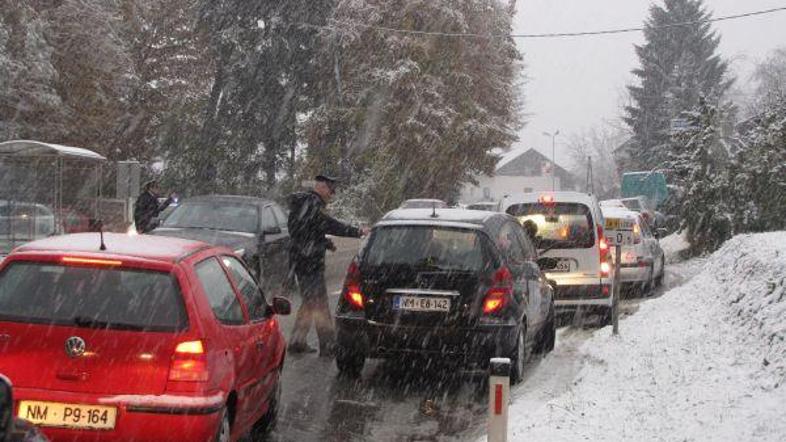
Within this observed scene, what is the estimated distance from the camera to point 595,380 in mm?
7977

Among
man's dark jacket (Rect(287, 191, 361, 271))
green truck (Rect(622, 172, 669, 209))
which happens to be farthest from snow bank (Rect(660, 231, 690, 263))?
green truck (Rect(622, 172, 669, 209))

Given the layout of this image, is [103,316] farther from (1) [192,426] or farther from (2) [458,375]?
(2) [458,375]

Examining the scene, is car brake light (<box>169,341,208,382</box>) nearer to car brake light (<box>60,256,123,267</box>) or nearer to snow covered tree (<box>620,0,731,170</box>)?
car brake light (<box>60,256,123,267</box>)

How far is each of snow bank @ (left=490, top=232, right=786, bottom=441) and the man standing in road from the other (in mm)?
2291

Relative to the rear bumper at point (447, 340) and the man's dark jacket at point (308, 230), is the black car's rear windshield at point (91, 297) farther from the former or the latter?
the man's dark jacket at point (308, 230)

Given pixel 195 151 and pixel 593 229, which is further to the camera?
pixel 195 151

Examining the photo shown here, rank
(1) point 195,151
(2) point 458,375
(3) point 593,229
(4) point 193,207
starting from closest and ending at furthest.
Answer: (2) point 458,375 → (3) point 593,229 → (4) point 193,207 → (1) point 195,151

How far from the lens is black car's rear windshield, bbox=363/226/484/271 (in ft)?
27.1

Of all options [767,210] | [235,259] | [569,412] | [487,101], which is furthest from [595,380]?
[487,101]

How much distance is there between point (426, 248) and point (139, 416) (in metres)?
4.05

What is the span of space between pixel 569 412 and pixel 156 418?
3188 millimetres

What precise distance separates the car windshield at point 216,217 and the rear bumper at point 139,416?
29.9 ft

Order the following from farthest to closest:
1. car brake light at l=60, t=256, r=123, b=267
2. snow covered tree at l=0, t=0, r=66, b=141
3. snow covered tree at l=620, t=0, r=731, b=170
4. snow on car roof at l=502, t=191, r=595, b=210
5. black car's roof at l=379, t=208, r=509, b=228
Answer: snow covered tree at l=620, t=0, r=731, b=170, snow covered tree at l=0, t=0, r=66, b=141, snow on car roof at l=502, t=191, r=595, b=210, black car's roof at l=379, t=208, r=509, b=228, car brake light at l=60, t=256, r=123, b=267

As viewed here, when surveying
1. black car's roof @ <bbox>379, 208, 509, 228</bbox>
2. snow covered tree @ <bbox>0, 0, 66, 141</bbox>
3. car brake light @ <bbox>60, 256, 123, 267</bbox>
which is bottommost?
car brake light @ <bbox>60, 256, 123, 267</bbox>
